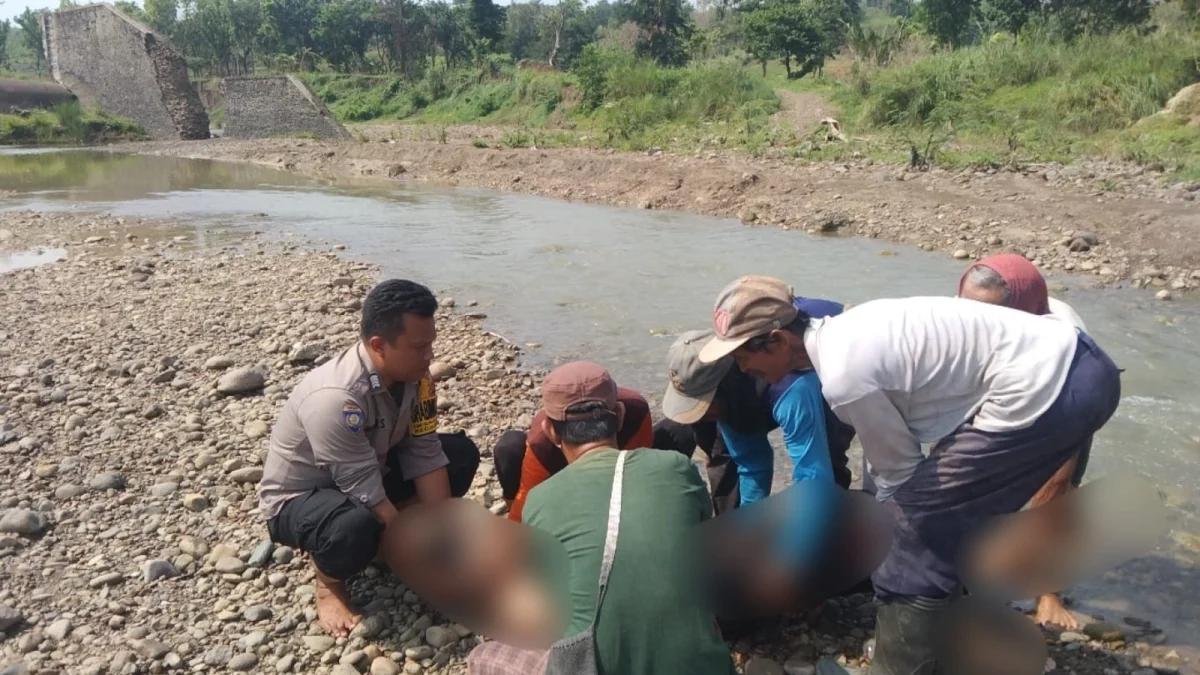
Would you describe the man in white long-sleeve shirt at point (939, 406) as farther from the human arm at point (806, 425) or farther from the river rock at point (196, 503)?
the river rock at point (196, 503)

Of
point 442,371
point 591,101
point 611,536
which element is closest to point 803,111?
point 591,101

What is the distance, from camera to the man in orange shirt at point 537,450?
3154 millimetres

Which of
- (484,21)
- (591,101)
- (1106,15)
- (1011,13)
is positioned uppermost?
(484,21)

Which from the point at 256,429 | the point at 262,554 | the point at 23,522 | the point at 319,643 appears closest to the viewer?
the point at 319,643

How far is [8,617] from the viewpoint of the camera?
3.03 meters

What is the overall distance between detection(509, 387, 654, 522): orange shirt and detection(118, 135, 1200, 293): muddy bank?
21.1 feet

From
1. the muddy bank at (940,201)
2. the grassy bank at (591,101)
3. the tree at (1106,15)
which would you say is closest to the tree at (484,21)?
the grassy bank at (591,101)

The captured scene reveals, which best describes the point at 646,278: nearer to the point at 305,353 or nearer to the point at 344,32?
the point at 305,353

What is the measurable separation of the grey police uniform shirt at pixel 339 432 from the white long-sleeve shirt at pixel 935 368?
159cm

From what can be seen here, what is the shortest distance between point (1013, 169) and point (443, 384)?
10.1 meters

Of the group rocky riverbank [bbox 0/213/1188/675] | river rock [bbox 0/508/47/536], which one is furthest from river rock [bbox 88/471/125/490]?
river rock [bbox 0/508/47/536]

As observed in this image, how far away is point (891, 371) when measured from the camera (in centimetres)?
224

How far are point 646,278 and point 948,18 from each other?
29.8 meters

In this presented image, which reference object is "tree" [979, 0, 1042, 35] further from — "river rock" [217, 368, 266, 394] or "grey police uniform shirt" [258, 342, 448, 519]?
"grey police uniform shirt" [258, 342, 448, 519]
